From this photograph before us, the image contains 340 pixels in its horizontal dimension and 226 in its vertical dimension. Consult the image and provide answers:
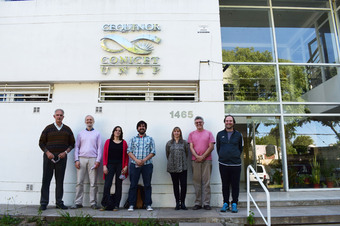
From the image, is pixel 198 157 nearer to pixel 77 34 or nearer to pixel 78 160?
pixel 78 160

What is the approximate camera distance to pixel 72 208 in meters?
5.16

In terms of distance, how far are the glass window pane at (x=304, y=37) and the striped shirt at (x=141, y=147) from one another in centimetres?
479

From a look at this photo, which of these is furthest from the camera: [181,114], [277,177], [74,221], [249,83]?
[249,83]

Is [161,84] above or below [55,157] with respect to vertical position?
above

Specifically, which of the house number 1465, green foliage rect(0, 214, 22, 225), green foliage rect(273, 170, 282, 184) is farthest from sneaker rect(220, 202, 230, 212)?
green foliage rect(0, 214, 22, 225)

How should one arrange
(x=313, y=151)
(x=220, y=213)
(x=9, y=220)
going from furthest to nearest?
(x=313, y=151)
(x=220, y=213)
(x=9, y=220)

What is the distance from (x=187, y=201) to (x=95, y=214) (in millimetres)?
1946

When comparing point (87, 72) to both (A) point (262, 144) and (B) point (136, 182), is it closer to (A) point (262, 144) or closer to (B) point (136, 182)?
(B) point (136, 182)

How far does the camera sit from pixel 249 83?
278 inches

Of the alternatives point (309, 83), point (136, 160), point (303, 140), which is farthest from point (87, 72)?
point (309, 83)

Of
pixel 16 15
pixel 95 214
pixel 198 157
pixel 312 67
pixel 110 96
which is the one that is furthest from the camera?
pixel 312 67

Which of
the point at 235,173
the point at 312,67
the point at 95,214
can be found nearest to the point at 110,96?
the point at 95,214

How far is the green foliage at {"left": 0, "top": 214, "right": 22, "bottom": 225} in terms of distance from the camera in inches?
169

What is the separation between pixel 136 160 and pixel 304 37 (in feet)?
21.1
